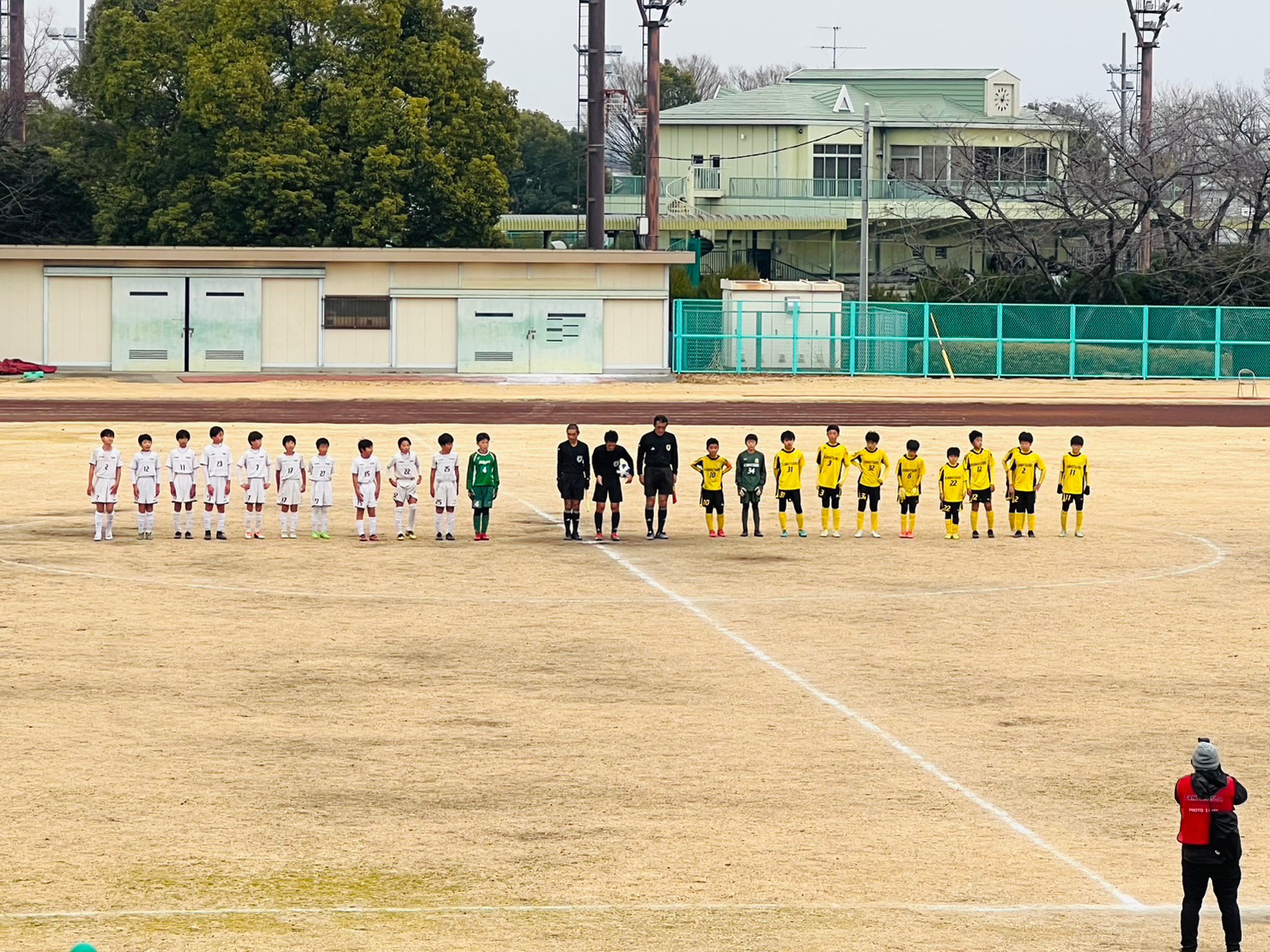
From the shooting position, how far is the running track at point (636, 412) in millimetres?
43500

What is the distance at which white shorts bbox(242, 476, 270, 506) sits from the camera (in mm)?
24922

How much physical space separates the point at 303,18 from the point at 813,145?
28.8 metres

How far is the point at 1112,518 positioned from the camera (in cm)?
2836

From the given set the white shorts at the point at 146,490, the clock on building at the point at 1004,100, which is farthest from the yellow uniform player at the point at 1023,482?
the clock on building at the point at 1004,100

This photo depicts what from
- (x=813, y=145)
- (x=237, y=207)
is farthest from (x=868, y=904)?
(x=813, y=145)

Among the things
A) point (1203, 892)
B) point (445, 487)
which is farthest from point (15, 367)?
point (1203, 892)

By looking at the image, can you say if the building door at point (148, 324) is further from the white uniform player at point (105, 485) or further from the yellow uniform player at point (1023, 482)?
the yellow uniform player at point (1023, 482)

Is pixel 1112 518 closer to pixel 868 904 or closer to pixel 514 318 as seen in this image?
pixel 868 904

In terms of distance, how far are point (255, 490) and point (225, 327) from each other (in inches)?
1254

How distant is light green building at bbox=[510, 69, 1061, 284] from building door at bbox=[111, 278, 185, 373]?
33950 mm

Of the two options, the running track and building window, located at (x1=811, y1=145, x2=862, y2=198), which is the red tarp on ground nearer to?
the running track

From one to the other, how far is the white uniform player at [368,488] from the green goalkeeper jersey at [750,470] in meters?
4.88

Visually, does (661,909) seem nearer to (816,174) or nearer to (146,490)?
(146,490)

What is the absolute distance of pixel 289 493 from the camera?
82.5ft
